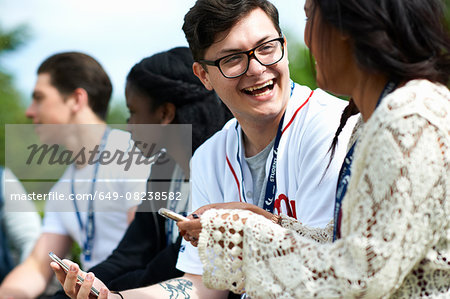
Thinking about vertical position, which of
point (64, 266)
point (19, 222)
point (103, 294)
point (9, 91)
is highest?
point (64, 266)

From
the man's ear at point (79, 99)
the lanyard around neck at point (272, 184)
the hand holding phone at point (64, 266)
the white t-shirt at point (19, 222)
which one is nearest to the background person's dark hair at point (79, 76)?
the man's ear at point (79, 99)

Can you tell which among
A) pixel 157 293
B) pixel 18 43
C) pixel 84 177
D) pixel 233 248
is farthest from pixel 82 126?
pixel 18 43

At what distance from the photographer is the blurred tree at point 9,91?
410 inches

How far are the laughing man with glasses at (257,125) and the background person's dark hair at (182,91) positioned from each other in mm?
934

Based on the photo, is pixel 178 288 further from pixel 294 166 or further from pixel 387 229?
pixel 387 229

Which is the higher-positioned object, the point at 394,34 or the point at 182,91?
the point at 394,34

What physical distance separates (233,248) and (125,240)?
1.97 m

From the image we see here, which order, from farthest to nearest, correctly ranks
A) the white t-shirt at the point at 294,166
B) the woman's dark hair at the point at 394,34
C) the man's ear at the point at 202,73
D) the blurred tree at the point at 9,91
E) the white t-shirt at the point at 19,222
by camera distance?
the blurred tree at the point at 9,91 < the white t-shirt at the point at 19,222 < the man's ear at the point at 202,73 < the white t-shirt at the point at 294,166 < the woman's dark hair at the point at 394,34

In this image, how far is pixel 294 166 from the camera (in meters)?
2.37

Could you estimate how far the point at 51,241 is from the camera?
430cm

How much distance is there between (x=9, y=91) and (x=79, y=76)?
6.66 meters

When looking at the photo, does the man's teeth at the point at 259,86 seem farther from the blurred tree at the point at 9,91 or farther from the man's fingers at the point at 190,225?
the blurred tree at the point at 9,91

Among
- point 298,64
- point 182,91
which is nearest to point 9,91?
point 298,64

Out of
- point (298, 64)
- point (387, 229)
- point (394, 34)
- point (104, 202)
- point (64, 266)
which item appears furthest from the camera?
point (298, 64)
